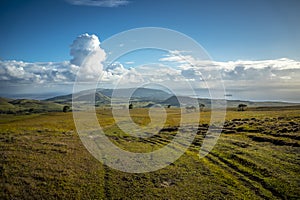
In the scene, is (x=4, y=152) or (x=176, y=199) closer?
(x=176, y=199)

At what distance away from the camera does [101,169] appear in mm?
27938

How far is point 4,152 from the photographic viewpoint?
34.0 meters

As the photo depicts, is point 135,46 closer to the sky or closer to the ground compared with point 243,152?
closer to the sky

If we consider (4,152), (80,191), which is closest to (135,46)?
(80,191)

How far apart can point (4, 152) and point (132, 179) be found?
872 inches

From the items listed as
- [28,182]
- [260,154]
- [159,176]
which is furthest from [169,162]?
[28,182]

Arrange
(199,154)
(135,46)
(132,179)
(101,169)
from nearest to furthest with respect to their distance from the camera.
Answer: (132,179) → (101,169) → (135,46) → (199,154)

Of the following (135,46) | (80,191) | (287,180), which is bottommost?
(80,191)

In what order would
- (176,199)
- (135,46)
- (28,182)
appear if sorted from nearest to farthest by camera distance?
(176,199) → (28,182) → (135,46)

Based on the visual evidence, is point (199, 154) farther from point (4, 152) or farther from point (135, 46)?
point (4, 152)

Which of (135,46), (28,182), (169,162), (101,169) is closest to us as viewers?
(28,182)

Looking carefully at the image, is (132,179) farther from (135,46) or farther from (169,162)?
(135,46)

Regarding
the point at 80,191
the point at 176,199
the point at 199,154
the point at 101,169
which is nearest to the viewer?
the point at 176,199

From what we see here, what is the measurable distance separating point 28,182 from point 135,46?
2150 centimetres
